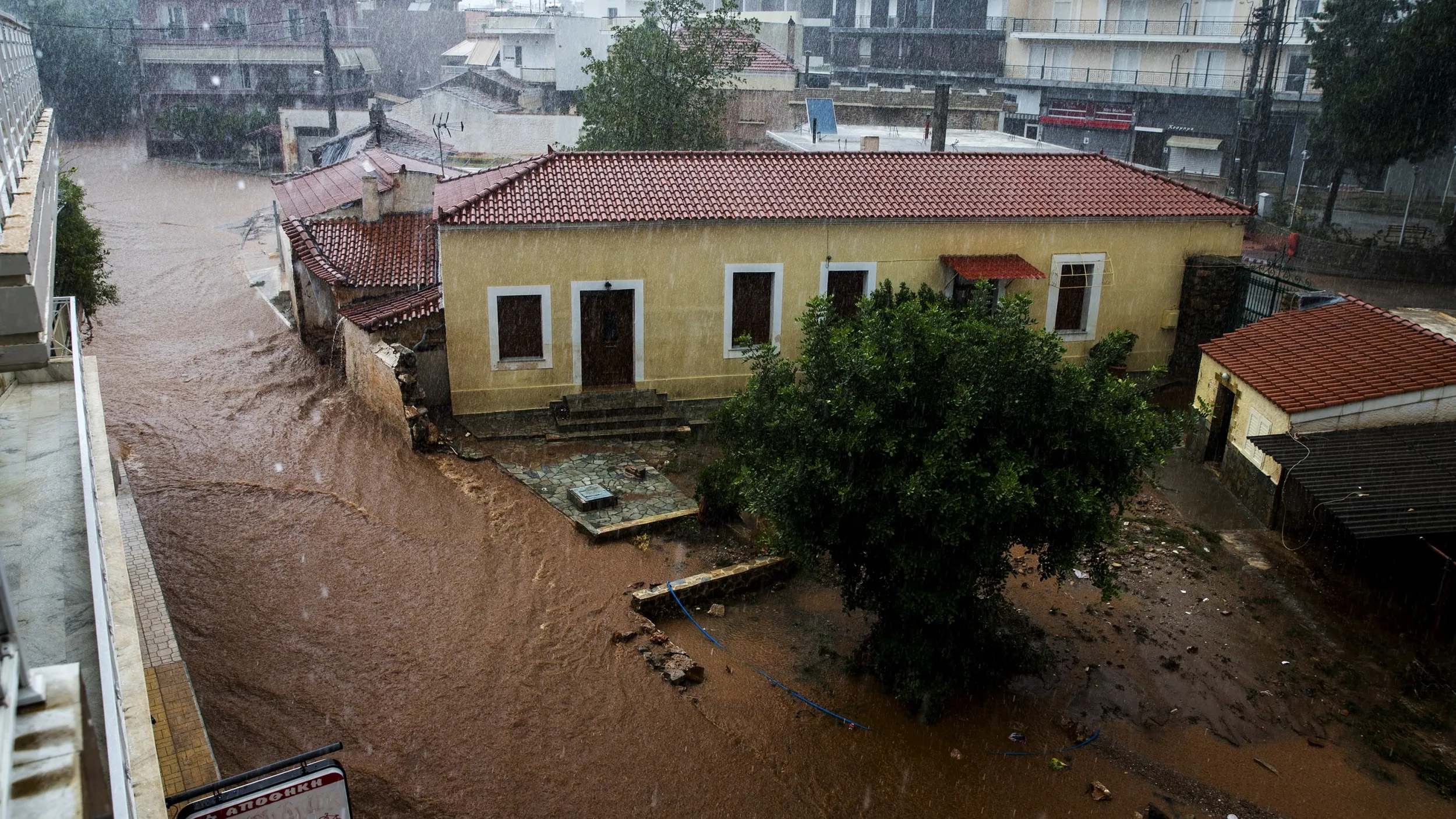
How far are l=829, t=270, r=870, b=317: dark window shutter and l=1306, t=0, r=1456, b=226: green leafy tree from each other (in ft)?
59.2

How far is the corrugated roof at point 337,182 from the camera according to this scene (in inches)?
882

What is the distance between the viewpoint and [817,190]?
18.3 meters

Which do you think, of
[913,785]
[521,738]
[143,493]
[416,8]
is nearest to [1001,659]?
[913,785]

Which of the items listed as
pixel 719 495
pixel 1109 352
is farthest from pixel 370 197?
pixel 1109 352

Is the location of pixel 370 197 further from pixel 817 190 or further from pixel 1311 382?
pixel 1311 382

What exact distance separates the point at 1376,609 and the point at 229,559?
570 inches

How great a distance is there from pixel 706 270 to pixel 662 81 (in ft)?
31.1

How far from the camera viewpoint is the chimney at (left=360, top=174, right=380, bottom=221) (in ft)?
70.1

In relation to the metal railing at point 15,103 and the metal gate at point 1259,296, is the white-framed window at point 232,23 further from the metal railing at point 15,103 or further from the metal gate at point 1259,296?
the metal gate at point 1259,296

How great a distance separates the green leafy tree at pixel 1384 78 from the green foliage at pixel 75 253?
97.5 ft

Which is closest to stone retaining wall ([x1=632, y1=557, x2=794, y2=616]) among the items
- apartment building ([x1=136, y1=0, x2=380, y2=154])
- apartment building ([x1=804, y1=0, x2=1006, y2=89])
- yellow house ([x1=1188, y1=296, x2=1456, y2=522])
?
yellow house ([x1=1188, y1=296, x2=1456, y2=522])

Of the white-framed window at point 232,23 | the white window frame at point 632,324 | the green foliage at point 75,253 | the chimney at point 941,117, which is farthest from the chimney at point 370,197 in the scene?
the white-framed window at point 232,23

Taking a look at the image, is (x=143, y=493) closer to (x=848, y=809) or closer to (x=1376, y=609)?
(x=848, y=809)

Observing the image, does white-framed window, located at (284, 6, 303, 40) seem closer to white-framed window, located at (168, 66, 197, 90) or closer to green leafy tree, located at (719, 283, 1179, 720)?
white-framed window, located at (168, 66, 197, 90)
